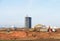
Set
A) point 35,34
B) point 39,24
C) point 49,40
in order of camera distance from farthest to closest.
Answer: point 39,24
point 35,34
point 49,40

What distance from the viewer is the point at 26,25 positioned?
93.4m

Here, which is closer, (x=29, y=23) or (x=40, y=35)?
(x=40, y=35)

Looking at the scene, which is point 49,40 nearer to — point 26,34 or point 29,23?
point 26,34

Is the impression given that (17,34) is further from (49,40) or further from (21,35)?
(49,40)

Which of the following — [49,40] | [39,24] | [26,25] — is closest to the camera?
[49,40]

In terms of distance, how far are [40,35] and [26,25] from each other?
49.9m

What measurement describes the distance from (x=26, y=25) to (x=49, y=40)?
5970 cm

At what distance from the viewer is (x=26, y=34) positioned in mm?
43844

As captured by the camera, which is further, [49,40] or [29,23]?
[29,23]

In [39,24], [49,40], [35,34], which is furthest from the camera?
[39,24]

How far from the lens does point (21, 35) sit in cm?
4356

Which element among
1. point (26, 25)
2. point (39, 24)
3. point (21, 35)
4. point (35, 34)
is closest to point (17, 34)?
point (21, 35)

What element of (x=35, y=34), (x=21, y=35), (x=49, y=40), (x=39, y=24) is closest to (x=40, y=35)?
(x=35, y=34)

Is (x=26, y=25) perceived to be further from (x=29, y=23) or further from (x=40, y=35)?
(x=40, y=35)
